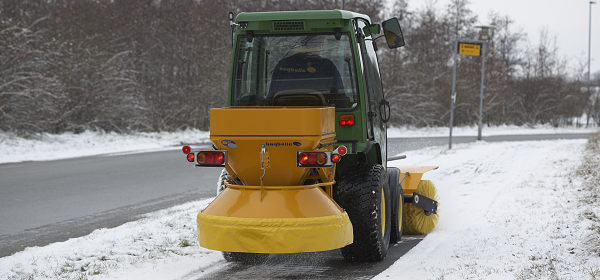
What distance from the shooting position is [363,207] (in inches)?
187

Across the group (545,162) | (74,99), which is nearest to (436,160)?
(545,162)

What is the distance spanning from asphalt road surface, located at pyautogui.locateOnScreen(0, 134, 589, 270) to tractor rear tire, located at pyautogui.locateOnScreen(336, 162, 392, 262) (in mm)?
143

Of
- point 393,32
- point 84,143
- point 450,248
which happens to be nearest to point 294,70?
point 393,32

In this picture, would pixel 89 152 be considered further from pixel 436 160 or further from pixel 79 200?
pixel 436 160

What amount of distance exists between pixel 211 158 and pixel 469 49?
16.3 meters

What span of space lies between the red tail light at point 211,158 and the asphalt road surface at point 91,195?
100cm

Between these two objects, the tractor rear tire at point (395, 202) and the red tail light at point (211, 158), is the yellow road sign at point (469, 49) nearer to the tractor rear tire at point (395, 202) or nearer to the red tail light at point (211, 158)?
the tractor rear tire at point (395, 202)

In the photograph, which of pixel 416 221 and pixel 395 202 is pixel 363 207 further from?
pixel 416 221

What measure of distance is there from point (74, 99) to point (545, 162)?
1619cm

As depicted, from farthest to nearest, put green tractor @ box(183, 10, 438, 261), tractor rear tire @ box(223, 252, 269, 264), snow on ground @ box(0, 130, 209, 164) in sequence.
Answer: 1. snow on ground @ box(0, 130, 209, 164)
2. tractor rear tire @ box(223, 252, 269, 264)
3. green tractor @ box(183, 10, 438, 261)

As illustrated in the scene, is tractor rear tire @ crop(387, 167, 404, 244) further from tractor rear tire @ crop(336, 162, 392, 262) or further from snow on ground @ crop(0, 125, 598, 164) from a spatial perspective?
snow on ground @ crop(0, 125, 598, 164)

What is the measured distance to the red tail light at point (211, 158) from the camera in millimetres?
4297

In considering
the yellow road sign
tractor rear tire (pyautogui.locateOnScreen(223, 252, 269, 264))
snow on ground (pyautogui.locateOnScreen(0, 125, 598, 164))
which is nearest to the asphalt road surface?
tractor rear tire (pyautogui.locateOnScreen(223, 252, 269, 264))

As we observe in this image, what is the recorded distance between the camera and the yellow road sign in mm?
19000
